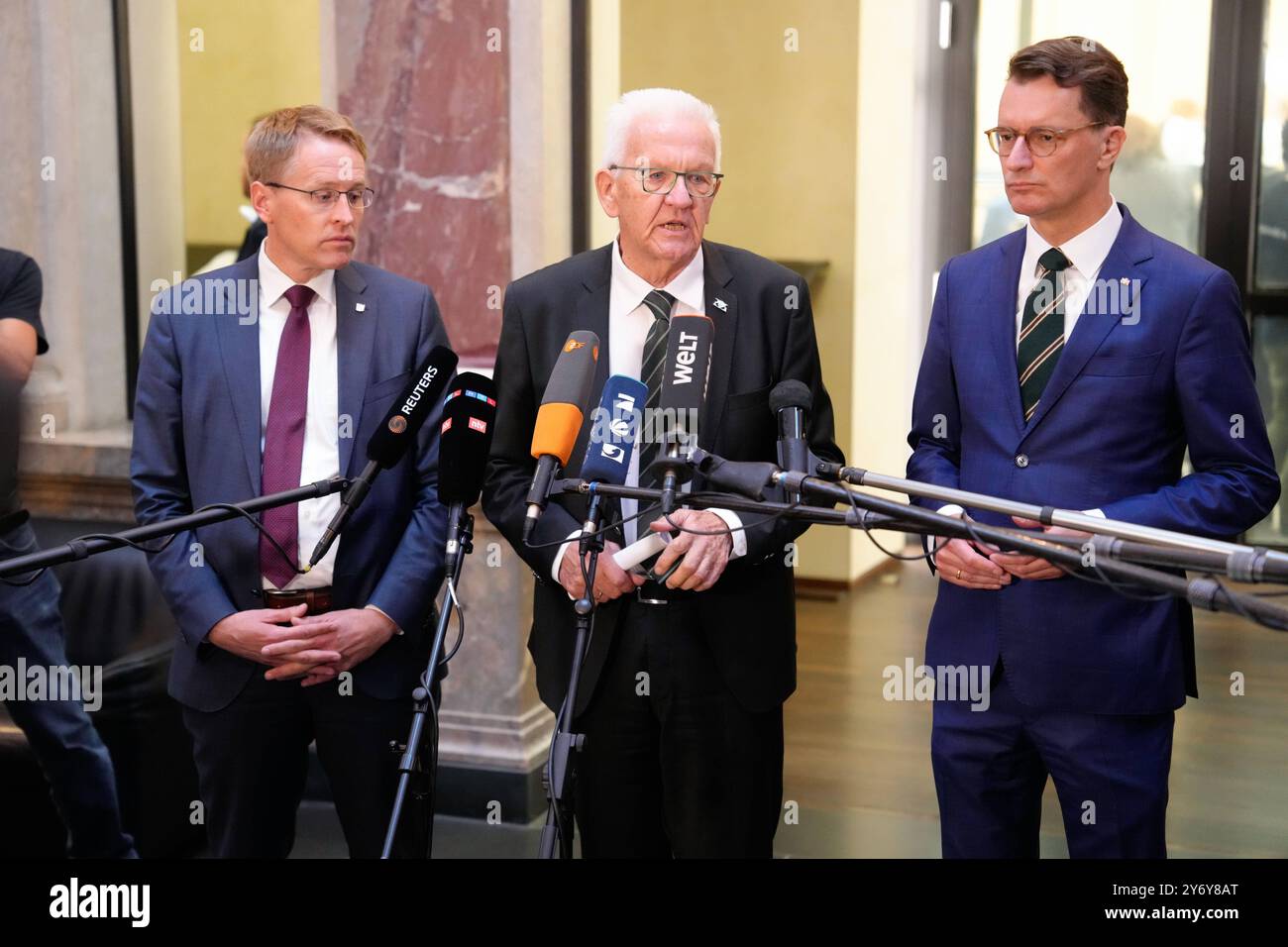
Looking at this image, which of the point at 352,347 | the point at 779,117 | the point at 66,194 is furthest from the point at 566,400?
the point at 779,117

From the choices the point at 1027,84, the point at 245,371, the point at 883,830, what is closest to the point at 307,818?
the point at 883,830

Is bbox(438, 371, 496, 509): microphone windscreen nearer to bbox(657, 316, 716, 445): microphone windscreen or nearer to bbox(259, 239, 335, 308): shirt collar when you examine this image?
bbox(657, 316, 716, 445): microphone windscreen

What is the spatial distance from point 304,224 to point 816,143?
4.08m

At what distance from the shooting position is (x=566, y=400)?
1.89 metres

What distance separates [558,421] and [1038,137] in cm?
85

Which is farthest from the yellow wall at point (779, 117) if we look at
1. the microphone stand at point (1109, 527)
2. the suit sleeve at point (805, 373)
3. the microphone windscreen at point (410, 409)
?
the microphone stand at point (1109, 527)

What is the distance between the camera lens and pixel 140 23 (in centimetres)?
443

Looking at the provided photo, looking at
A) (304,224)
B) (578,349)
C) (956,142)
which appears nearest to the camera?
(578,349)

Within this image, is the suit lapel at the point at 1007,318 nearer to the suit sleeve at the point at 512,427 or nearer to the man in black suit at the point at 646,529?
the man in black suit at the point at 646,529

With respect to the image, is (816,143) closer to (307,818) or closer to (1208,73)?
(1208,73)

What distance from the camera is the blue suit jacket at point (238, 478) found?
8.07ft

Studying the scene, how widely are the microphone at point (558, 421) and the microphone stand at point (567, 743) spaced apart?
0.07 meters

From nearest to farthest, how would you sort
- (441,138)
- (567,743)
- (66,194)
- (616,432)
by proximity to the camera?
(567,743), (616,432), (441,138), (66,194)

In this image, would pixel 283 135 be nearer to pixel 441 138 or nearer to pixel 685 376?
pixel 685 376
